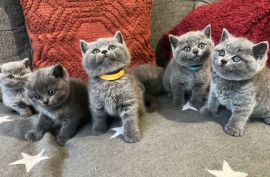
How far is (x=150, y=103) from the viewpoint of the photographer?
47.9 inches

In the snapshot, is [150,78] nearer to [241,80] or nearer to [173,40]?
[173,40]

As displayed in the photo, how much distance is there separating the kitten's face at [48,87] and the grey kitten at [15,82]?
22 cm

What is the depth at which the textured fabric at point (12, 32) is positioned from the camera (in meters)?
1.26

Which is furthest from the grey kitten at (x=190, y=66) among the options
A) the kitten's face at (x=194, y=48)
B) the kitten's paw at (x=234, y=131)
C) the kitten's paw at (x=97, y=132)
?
the kitten's paw at (x=97, y=132)

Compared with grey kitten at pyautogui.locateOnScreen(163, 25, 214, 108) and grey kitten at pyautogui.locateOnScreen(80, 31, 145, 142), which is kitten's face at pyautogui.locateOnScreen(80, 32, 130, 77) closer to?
grey kitten at pyautogui.locateOnScreen(80, 31, 145, 142)

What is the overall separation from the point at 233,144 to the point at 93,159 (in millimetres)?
511

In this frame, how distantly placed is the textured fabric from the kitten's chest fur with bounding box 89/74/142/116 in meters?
0.56

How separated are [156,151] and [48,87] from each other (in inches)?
20.5

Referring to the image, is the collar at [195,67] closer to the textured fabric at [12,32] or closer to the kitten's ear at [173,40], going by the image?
the kitten's ear at [173,40]

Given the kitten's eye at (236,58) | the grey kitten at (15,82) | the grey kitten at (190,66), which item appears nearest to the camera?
the kitten's eye at (236,58)

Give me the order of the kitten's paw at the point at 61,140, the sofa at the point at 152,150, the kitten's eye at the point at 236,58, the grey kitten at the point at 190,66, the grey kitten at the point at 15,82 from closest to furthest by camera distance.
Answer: the sofa at the point at 152,150, the kitten's eye at the point at 236,58, the kitten's paw at the point at 61,140, the grey kitten at the point at 190,66, the grey kitten at the point at 15,82

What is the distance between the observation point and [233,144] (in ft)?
2.89

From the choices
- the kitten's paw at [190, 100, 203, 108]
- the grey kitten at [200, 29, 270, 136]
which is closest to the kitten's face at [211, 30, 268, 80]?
the grey kitten at [200, 29, 270, 136]

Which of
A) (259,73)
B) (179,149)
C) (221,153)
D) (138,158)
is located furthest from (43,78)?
(259,73)
